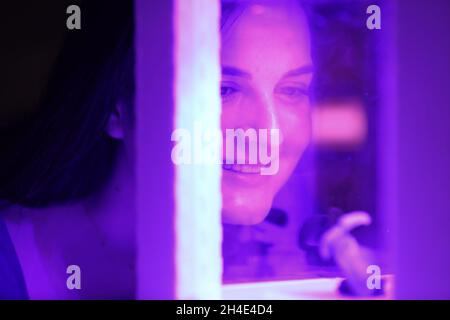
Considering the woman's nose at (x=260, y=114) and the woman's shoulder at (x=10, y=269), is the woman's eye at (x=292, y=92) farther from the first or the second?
the woman's shoulder at (x=10, y=269)

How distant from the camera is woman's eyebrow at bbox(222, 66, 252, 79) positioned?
1.56 m

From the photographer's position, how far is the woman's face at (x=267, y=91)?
157cm

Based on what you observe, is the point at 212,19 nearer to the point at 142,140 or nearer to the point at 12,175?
the point at 142,140

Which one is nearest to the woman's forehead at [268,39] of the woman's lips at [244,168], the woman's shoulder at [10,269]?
the woman's lips at [244,168]

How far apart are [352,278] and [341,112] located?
2.00 feet

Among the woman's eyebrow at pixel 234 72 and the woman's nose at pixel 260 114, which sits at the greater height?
the woman's eyebrow at pixel 234 72

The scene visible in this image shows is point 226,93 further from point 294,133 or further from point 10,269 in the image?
point 10,269

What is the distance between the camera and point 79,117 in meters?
1.56

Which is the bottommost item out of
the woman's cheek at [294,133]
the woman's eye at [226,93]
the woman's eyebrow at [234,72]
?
the woman's cheek at [294,133]

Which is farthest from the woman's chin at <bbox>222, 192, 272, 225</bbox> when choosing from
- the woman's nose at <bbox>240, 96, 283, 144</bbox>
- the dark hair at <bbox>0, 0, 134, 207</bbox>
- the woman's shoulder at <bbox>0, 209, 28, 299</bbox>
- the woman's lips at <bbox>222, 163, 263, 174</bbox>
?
the woman's shoulder at <bbox>0, 209, 28, 299</bbox>

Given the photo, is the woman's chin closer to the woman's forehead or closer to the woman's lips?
the woman's lips

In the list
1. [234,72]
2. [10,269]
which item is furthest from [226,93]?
[10,269]

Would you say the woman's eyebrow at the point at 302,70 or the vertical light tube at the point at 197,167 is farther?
the woman's eyebrow at the point at 302,70
